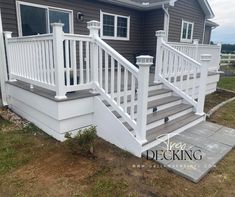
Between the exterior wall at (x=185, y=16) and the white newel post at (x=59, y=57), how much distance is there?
279 inches

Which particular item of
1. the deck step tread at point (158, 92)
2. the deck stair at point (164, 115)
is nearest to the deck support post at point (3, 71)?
the deck stair at point (164, 115)

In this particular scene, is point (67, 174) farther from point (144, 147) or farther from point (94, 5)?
point (94, 5)

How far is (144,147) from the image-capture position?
3.11 metres

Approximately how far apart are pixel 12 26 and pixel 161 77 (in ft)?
12.6

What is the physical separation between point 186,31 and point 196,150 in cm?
850

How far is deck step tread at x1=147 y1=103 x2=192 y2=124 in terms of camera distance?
3.75 meters

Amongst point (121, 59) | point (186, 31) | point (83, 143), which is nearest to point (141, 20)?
point (186, 31)

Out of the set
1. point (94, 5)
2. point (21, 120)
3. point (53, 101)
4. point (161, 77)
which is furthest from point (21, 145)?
point (94, 5)

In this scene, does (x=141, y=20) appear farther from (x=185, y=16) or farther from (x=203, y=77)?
(x=203, y=77)

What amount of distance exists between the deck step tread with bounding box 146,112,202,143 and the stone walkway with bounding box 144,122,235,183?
0.15 meters

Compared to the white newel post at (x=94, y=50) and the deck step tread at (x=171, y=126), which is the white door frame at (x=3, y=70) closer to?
the white newel post at (x=94, y=50)

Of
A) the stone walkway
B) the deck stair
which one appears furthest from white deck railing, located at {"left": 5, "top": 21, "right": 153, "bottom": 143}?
the stone walkway

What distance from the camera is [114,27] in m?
8.19

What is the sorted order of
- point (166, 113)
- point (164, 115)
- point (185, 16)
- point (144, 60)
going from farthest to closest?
point (185, 16) < point (166, 113) < point (164, 115) < point (144, 60)
